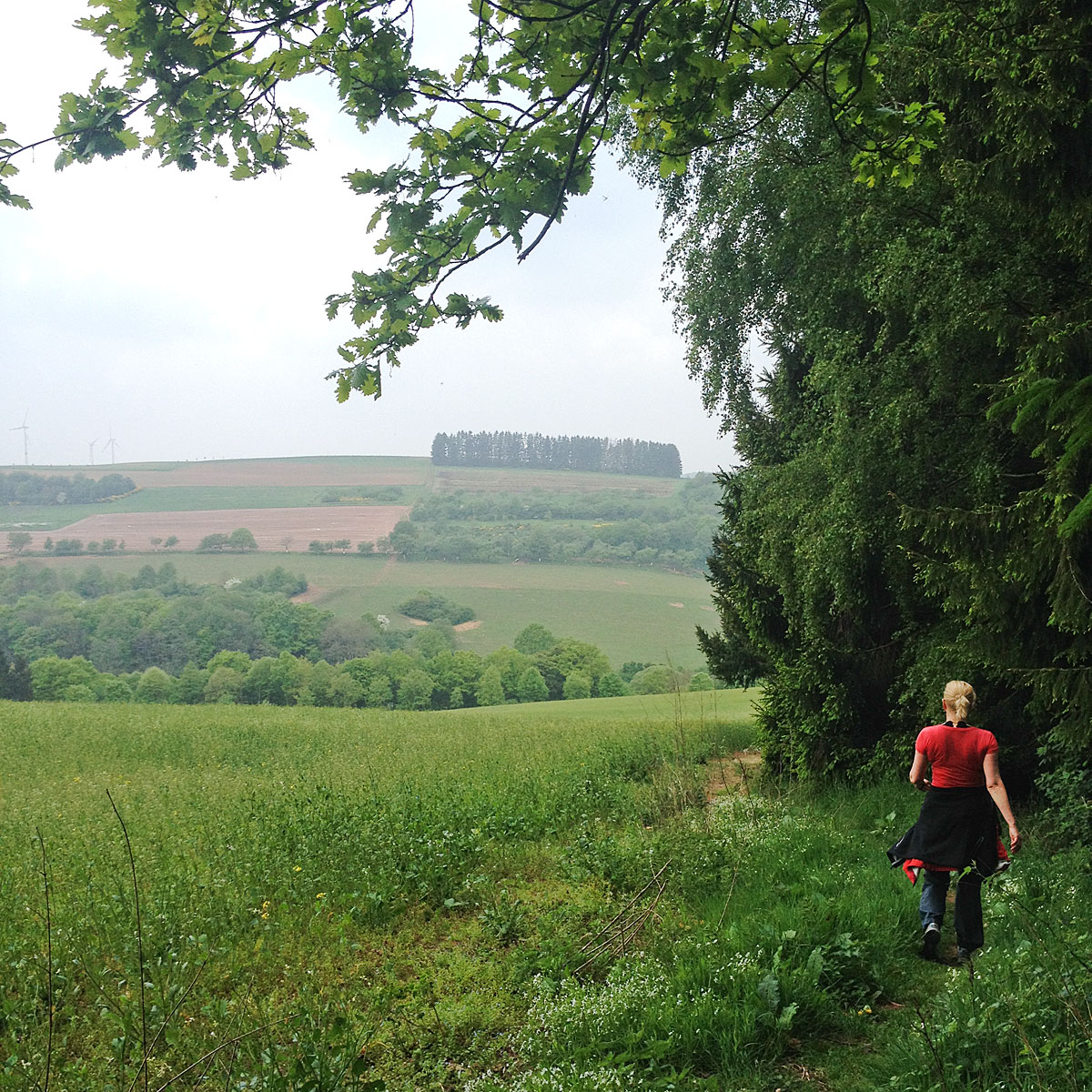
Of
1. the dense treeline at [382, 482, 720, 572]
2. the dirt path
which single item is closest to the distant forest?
the dense treeline at [382, 482, 720, 572]

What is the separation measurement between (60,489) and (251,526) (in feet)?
146

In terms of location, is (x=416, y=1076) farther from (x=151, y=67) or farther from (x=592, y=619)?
(x=592, y=619)

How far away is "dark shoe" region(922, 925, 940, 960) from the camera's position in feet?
17.3

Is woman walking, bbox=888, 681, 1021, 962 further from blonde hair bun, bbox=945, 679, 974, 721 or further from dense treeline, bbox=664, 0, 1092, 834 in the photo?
dense treeline, bbox=664, 0, 1092, 834

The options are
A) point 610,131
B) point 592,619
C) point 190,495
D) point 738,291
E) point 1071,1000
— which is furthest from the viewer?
point 190,495

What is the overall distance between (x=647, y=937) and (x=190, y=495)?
16935cm

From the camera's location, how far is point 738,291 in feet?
39.8

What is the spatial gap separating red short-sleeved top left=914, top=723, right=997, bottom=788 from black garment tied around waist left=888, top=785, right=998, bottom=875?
65 millimetres

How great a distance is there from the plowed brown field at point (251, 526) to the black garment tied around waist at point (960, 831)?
134881 mm

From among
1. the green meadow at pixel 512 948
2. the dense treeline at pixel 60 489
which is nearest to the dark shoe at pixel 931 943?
the green meadow at pixel 512 948

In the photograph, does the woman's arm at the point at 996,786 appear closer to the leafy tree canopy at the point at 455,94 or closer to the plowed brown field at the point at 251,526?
the leafy tree canopy at the point at 455,94

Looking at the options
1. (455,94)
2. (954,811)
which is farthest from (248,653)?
(455,94)

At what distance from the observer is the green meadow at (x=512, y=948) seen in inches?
147

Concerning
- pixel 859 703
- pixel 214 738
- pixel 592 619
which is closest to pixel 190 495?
pixel 592 619
